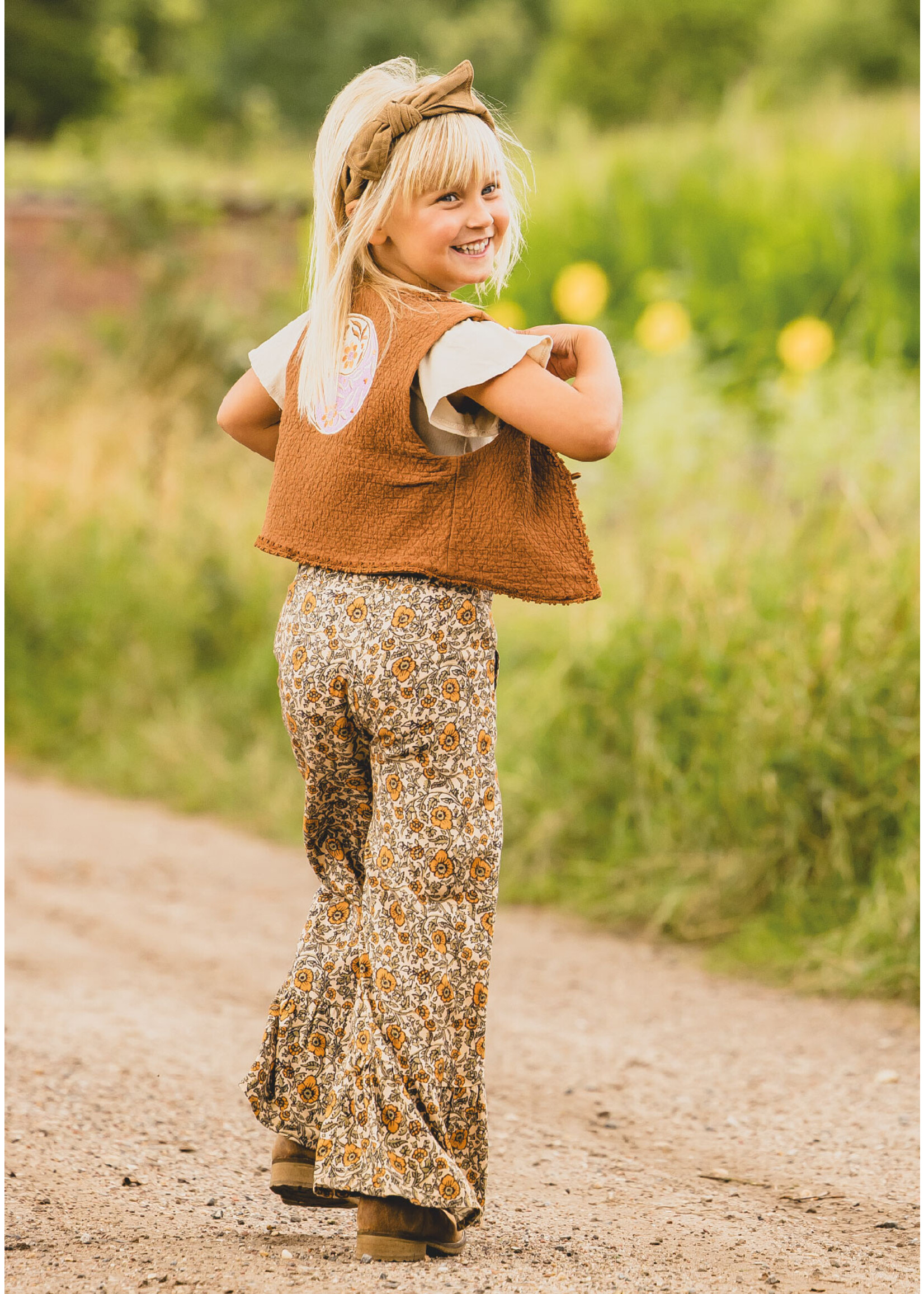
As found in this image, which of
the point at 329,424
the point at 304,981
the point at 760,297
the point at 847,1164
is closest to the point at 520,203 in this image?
the point at 329,424

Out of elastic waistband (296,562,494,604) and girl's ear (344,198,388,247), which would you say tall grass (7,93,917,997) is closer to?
elastic waistband (296,562,494,604)

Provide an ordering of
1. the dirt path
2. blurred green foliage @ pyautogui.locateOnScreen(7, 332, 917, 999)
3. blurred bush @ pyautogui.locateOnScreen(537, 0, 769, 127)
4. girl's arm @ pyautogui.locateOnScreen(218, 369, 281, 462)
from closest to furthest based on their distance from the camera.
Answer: the dirt path, girl's arm @ pyautogui.locateOnScreen(218, 369, 281, 462), blurred green foliage @ pyautogui.locateOnScreen(7, 332, 917, 999), blurred bush @ pyautogui.locateOnScreen(537, 0, 769, 127)

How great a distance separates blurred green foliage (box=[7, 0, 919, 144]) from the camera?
2262 centimetres

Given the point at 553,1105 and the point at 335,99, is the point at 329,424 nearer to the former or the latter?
the point at 335,99

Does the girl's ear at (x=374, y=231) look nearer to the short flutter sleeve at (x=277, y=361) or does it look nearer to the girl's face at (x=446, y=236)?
the girl's face at (x=446, y=236)

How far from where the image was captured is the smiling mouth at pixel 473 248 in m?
2.31

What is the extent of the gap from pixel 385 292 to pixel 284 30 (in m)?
33.3

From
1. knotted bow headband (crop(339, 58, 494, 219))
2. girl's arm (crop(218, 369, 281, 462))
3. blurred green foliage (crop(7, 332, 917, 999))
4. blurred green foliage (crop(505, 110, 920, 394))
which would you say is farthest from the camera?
blurred green foliage (crop(505, 110, 920, 394))

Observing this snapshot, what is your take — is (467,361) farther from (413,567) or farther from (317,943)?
(317,943)

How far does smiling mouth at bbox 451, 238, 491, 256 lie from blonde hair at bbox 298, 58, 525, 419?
0.17 ft

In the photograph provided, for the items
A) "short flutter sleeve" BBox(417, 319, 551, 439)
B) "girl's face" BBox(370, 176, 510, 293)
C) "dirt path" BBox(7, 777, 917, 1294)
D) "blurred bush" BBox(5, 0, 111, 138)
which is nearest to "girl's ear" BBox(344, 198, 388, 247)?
"girl's face" BBox(370, 176, 510, 293)

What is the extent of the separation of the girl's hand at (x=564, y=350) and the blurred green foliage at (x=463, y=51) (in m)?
18.5

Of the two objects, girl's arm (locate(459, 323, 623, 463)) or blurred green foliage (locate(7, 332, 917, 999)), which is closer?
girl's arm (locate(459, 323, 623, 463))

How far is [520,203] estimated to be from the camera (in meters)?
2.43
